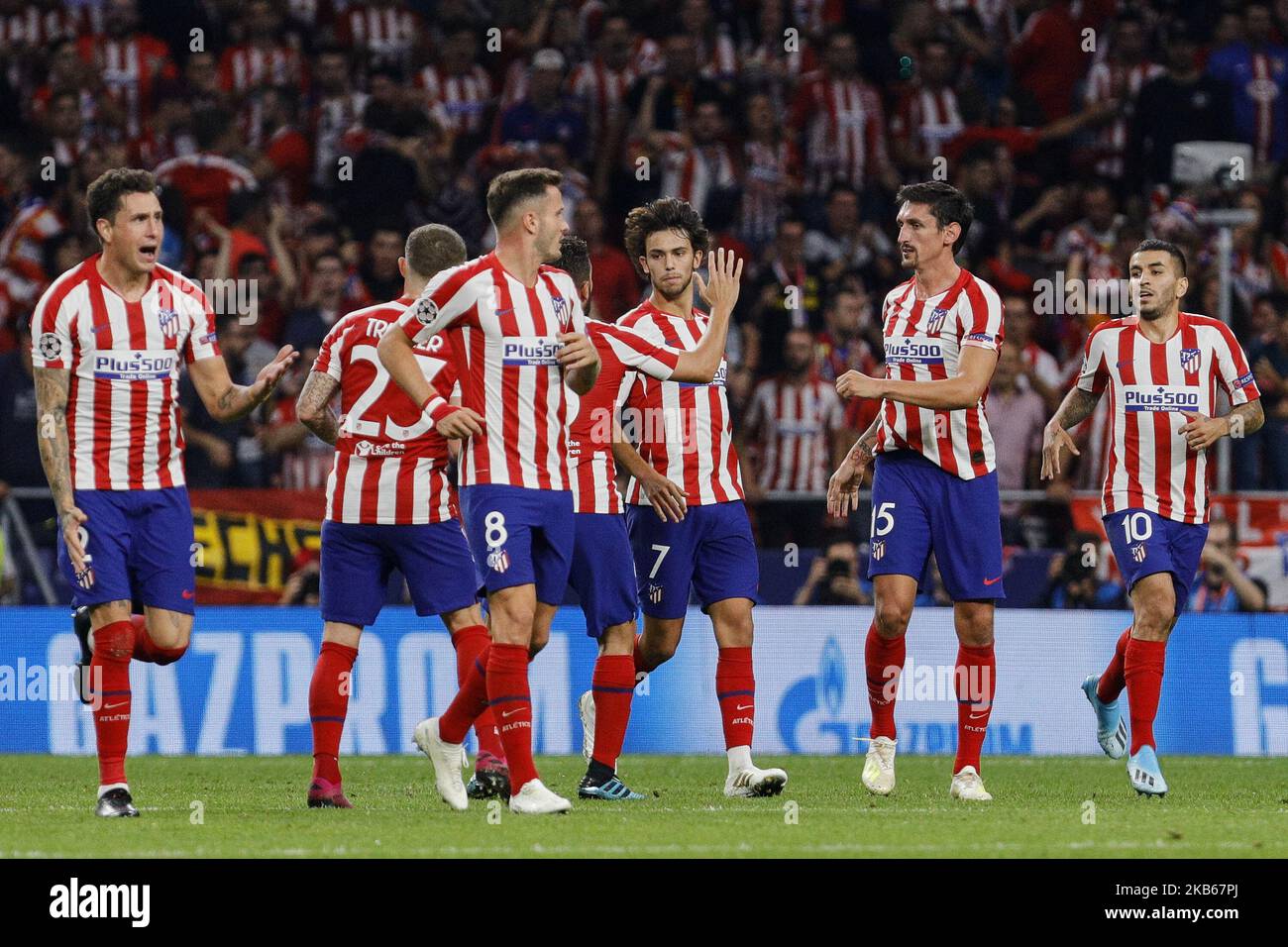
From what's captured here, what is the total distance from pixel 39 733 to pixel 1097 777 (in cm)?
596

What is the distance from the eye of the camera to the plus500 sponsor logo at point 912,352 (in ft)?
28.5

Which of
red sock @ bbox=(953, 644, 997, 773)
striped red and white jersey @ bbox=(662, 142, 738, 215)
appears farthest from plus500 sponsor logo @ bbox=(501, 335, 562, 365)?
striped red and white jersey @ bbox=(662, 142, 738, 215)

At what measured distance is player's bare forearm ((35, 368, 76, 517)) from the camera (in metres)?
7.74

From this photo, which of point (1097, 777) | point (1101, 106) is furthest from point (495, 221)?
point (1101, 106)

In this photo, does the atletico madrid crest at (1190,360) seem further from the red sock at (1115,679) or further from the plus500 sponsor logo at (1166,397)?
the red sock at (1115,679)

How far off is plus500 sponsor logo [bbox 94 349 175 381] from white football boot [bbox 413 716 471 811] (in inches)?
68.1

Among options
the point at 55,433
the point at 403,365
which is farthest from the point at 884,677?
the point at 55,433

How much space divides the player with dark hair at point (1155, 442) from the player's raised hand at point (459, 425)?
9.41 feet

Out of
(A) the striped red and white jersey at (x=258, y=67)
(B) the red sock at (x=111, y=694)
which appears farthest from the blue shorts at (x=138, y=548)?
(A) the striped red and white jersey at (x=258, y=67)

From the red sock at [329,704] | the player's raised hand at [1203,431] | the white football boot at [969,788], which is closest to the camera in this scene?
the red sock at [329,704]

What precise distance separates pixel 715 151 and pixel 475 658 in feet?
28.4

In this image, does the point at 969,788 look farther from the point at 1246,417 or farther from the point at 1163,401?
the point at 1246,417

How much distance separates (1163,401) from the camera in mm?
8961

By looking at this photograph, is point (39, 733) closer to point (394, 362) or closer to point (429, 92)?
point (394, 362)
